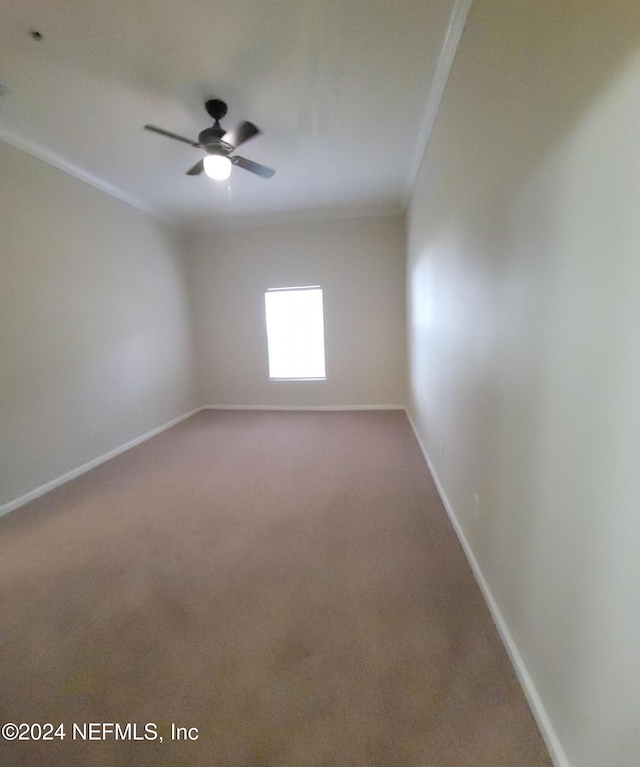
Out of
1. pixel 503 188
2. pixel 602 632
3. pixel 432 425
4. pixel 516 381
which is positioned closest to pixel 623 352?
pixel 516 381

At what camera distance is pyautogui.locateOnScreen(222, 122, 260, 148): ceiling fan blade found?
89.6 inches

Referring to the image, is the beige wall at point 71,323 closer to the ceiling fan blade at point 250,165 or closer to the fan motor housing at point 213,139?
the fan motor housing at point 213,139

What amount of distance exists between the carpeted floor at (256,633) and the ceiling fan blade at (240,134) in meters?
2.56

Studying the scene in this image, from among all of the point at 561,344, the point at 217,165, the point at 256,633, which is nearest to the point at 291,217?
the point at 217,165

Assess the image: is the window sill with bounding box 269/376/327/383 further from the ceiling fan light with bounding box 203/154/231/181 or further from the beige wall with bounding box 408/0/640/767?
the beige wall with bounding box 408/0/640/767

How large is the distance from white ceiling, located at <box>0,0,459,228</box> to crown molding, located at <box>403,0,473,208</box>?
25 mm

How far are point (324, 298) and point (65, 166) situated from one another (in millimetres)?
3029

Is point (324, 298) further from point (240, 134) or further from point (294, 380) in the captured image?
point (240, 134)

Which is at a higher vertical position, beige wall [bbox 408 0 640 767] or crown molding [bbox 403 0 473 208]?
crown molding [bbox 403 0 473 208]

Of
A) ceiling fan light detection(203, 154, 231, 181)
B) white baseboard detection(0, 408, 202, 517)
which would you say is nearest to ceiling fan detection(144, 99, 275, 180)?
ceiling fan light detection(203, 154, 231, 181)

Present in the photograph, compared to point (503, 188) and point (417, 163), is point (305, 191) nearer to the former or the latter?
point (417, 163)

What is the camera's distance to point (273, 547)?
6.70ft

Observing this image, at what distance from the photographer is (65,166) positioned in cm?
306

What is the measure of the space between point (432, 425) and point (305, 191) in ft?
→ 9.78
